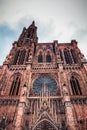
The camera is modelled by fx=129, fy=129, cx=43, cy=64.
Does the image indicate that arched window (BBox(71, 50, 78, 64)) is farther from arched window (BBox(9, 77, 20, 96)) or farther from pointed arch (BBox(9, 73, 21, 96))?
arched window (BBox(9, 77, 20, 96))

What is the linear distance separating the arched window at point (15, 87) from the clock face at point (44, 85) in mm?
2353

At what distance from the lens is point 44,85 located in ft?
62.5

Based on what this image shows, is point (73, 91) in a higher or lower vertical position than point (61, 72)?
lower

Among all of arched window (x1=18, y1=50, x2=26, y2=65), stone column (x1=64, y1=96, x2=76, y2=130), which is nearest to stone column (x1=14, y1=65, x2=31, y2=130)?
arched window (x1=18, y1=50, x2=26, y2=65)

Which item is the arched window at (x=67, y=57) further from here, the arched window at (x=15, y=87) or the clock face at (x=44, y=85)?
the arched window at (x=15, y=87)

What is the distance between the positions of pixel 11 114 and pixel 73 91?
877 cm

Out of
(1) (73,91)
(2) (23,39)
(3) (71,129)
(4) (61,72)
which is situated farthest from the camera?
(2) (23,39)

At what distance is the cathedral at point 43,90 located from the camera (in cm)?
1437

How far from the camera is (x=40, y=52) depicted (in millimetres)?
26594

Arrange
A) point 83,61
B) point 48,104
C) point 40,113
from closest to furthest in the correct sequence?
point 40,113 → point 48,104 → point 83,61

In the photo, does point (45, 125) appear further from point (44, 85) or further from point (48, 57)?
point (48, 57)

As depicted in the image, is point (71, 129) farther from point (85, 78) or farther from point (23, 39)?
point (23, 39)

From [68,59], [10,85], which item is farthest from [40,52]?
[10,85]

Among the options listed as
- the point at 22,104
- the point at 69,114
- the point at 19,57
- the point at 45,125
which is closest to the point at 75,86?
the point at 69,114
